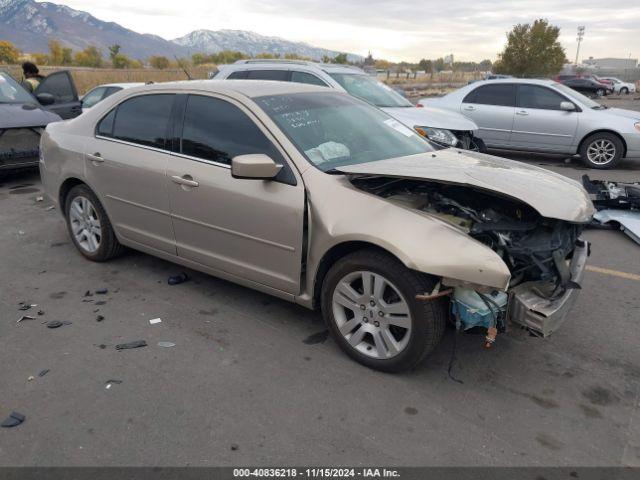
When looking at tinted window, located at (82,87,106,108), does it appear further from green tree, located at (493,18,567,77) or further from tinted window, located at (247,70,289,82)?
green tree, located at (493,18,567,77)

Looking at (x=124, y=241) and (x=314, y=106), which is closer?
(x=314, y=106)

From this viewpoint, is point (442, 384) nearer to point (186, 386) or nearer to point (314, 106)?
point (186, 386)

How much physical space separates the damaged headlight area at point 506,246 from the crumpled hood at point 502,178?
11 cm

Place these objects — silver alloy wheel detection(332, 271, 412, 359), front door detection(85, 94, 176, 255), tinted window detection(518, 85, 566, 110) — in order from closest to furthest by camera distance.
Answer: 1. silver alloy wheel detection(332, 271, 412, 359)
2. front door detection(85, 94, 176, 255)
3. tinted window detection(518, 85, 566, 110)

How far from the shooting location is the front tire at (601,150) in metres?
9.42

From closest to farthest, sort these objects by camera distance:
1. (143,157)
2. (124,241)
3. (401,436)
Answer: (401,436)
(143,157)
(124,241)

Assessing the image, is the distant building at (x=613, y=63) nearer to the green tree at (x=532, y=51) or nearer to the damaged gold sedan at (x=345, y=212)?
the green tree at (x=532, y=51)

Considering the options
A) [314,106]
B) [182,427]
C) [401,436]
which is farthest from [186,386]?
[314,106]

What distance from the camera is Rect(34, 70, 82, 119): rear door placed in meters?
9.92

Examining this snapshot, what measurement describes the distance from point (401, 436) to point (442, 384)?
562 mm

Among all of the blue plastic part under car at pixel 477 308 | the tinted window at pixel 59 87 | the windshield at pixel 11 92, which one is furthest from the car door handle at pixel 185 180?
the tinted window at pixel 59 87

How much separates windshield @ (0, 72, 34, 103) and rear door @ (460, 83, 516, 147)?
8328 millimetres

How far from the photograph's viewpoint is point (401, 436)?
262 cm

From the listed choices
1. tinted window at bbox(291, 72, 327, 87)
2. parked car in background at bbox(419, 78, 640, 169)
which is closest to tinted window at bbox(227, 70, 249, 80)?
tinted window at bbox(291, 72, 327, 87)
